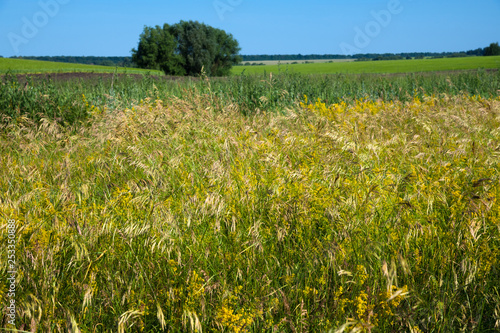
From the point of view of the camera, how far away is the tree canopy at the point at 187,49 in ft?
175

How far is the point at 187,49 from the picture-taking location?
188ft

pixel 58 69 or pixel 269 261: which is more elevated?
pixel 58 69

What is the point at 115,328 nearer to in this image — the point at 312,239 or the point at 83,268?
the point at 83,268

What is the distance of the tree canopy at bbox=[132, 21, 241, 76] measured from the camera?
175ft

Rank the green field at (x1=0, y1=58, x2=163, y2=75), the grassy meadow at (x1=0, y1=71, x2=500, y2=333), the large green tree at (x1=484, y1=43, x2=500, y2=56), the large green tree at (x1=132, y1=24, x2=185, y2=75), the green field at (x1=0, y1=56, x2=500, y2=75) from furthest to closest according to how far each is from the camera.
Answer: the large green tree at (x1=484, y1=43, x2=500, y2=56), the large green tree at (x1=132, y1=24, x2=185, y2=75), the green field at (x1=0, y1=56, x2=500, y2=75), the green field at (x1=0, y1=58, x2=163, y2=75), the grassy meadow at (x1=0, y1=71, x2=500, y2=333)

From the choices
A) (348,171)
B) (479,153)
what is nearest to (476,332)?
(348,171)

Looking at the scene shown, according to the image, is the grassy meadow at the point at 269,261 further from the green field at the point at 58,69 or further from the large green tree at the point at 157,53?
the large green tree at the point at 157,53

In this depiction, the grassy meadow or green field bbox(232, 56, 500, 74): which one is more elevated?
green field bbox(232, 56, 500, 74)

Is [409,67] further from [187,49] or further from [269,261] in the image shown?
[269,261]

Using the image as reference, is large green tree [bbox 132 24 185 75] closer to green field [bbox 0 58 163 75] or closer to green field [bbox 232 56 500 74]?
green field [bbox 232 56 500 74]

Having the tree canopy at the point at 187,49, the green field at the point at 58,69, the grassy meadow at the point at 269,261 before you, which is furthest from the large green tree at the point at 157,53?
the grassy meadow at the point at 269,261

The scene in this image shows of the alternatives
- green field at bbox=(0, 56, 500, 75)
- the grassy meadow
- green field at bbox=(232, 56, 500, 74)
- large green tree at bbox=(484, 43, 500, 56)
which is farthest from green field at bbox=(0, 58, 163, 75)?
large green tree at bbox=(484, 43, 500, 56)

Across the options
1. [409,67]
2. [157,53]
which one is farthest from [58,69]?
[409,67]

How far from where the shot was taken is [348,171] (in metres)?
3.12
